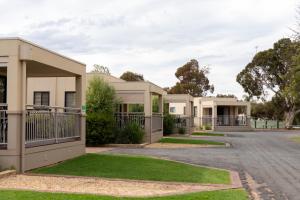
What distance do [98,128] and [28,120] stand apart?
10442 mm

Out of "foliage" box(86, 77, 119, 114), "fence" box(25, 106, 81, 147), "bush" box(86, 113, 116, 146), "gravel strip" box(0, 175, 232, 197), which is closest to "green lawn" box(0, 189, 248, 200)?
"gravel strip" box(0, 175, 232, 197)

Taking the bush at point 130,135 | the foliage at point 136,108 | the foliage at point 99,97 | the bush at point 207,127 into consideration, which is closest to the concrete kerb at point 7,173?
the foliage at point 99,97

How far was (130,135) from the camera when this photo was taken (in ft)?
85.7

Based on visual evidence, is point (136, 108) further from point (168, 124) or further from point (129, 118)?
point (168, 124)

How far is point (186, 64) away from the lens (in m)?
84.2

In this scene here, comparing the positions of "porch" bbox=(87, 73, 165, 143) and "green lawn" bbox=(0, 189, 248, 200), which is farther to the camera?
"porch" bbox=(87, 73, 165, 143)

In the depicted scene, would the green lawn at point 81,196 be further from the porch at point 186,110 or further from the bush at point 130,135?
the porch at point 186,110

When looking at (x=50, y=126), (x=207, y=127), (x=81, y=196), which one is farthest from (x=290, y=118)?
(x=81, y=196)

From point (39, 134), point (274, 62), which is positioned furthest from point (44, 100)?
point (274, 62)

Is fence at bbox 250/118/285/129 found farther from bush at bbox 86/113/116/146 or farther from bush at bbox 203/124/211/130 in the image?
bush at bbox 86/113/116/146

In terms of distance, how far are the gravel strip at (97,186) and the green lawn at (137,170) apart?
0.75 meters

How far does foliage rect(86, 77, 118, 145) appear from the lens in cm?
2477

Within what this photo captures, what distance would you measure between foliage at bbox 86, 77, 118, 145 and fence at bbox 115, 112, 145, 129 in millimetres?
603

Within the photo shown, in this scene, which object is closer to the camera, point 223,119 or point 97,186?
point 97,186
